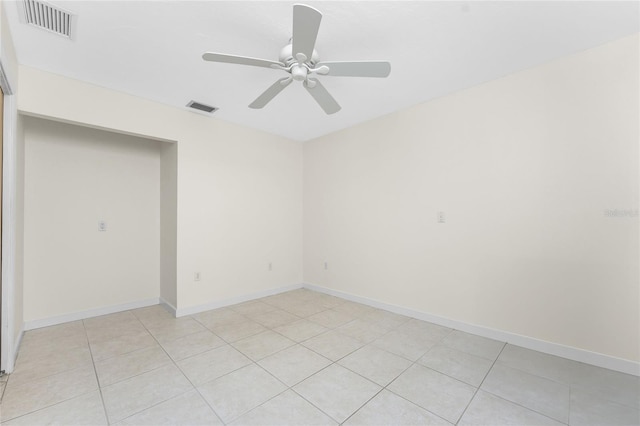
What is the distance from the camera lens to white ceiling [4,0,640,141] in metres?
1.82

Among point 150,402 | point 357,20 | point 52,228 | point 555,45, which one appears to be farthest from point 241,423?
point 555,45

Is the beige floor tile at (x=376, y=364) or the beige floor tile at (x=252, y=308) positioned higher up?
the beige floor tile at (x=252, y=308)

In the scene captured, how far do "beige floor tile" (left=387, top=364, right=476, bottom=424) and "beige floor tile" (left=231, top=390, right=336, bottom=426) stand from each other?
609 millimetres

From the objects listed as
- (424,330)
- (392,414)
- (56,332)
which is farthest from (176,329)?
(424,330)

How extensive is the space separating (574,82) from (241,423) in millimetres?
3708

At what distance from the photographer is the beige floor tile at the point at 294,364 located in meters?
2.09

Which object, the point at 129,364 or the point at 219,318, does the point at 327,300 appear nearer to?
the point at 219,318

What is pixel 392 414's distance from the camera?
168cm

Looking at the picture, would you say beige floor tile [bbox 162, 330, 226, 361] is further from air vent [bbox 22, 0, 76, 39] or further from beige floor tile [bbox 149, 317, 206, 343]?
air vent [bbox 22, 0, 76, 39]

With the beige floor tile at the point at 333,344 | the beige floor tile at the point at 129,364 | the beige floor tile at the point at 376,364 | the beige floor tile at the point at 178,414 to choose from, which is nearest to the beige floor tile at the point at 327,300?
the beige floor tile at the point at 333,344

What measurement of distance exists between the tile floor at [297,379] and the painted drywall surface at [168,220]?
0.69 meters

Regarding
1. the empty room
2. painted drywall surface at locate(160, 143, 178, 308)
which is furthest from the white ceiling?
Result: painted drywall surface at locate(160, 143, 178, 308)

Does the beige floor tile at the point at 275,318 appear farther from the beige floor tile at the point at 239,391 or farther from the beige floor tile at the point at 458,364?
the beige floor tile at the point at 458,364

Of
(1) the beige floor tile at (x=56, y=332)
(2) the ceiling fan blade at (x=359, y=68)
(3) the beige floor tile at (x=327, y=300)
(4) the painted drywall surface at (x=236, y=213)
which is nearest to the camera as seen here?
(2) the ceiling fan blade at (x=359, y=68)
